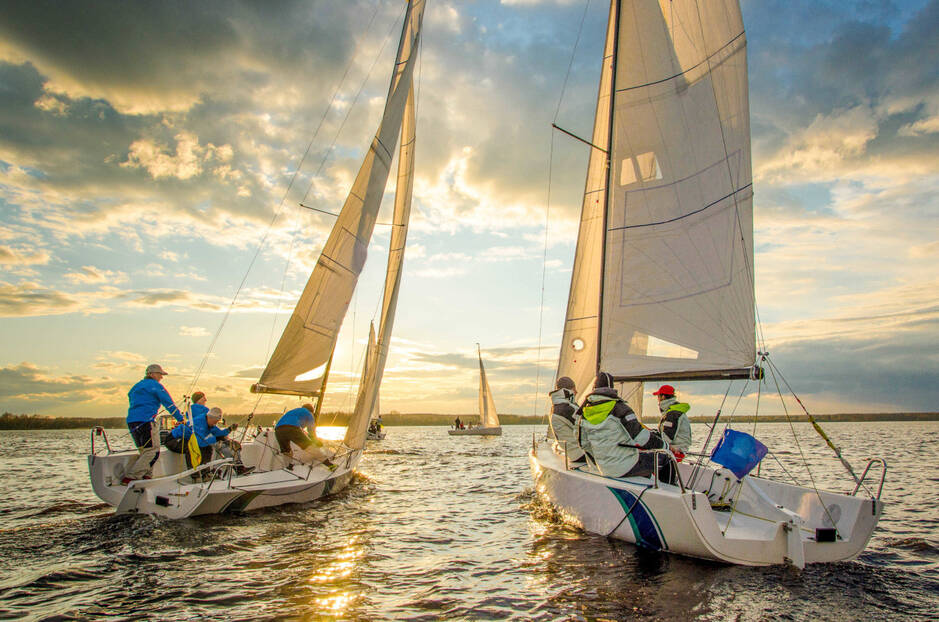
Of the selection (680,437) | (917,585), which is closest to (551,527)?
(680,437)

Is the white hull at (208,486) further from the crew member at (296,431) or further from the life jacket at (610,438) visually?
the life jacket at (610,438)

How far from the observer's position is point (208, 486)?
25.6 feet

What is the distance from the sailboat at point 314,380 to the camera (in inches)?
314

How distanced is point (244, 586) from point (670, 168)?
9.06 meters

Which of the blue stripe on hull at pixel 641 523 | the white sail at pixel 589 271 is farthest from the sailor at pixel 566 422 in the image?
the white sail at pixel 589 271

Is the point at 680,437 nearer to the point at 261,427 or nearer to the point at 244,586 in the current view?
the point at 244,586

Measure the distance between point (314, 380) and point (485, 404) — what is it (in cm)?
3289

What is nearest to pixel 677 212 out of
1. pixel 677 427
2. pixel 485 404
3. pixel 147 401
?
pixel 677 427

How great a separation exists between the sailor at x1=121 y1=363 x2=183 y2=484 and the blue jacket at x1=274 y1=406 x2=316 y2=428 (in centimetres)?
204

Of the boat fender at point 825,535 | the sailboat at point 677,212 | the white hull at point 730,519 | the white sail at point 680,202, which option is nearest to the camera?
the white hull at point 730,519

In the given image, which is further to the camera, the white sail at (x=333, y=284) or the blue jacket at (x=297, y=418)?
the white sail at (x=333, y=284)

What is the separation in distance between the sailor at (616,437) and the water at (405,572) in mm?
958

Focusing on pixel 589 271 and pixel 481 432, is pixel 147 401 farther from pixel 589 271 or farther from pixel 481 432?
pixel 481 432

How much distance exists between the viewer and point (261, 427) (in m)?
11.7
